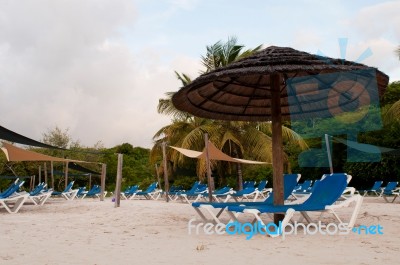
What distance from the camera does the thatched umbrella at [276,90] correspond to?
5745 millimetres

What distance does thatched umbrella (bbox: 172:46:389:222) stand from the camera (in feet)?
18.8

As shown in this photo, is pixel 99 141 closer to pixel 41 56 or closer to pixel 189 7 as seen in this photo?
pixel 41 56

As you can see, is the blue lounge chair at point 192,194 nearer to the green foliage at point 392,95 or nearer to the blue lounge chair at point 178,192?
the blue lounge chair at point 178,192

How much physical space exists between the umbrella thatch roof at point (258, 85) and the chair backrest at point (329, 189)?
1.37m

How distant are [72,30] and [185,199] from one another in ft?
24.7

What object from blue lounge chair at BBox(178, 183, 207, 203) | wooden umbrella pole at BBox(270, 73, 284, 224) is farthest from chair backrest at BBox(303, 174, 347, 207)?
blue lounge chair at BBox(178, 183, 207, 203)

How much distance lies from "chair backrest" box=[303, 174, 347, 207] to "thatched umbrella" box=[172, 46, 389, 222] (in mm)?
936

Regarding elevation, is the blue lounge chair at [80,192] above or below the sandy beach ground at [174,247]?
above

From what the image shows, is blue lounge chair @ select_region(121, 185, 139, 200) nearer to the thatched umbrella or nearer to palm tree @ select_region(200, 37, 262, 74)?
palm tree @ select_region(200, 37, 262, 74)

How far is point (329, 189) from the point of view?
5570 mm

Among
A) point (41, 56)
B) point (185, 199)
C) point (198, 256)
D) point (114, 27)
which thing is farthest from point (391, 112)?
point (198, 256)

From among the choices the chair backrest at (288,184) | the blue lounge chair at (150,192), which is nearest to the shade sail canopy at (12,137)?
the chair backrest at (288,184)

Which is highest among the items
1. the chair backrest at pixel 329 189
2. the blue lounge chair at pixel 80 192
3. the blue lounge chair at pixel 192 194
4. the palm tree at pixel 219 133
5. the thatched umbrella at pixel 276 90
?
the palm tree at pixel 219 133

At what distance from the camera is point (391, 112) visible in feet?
50.9
